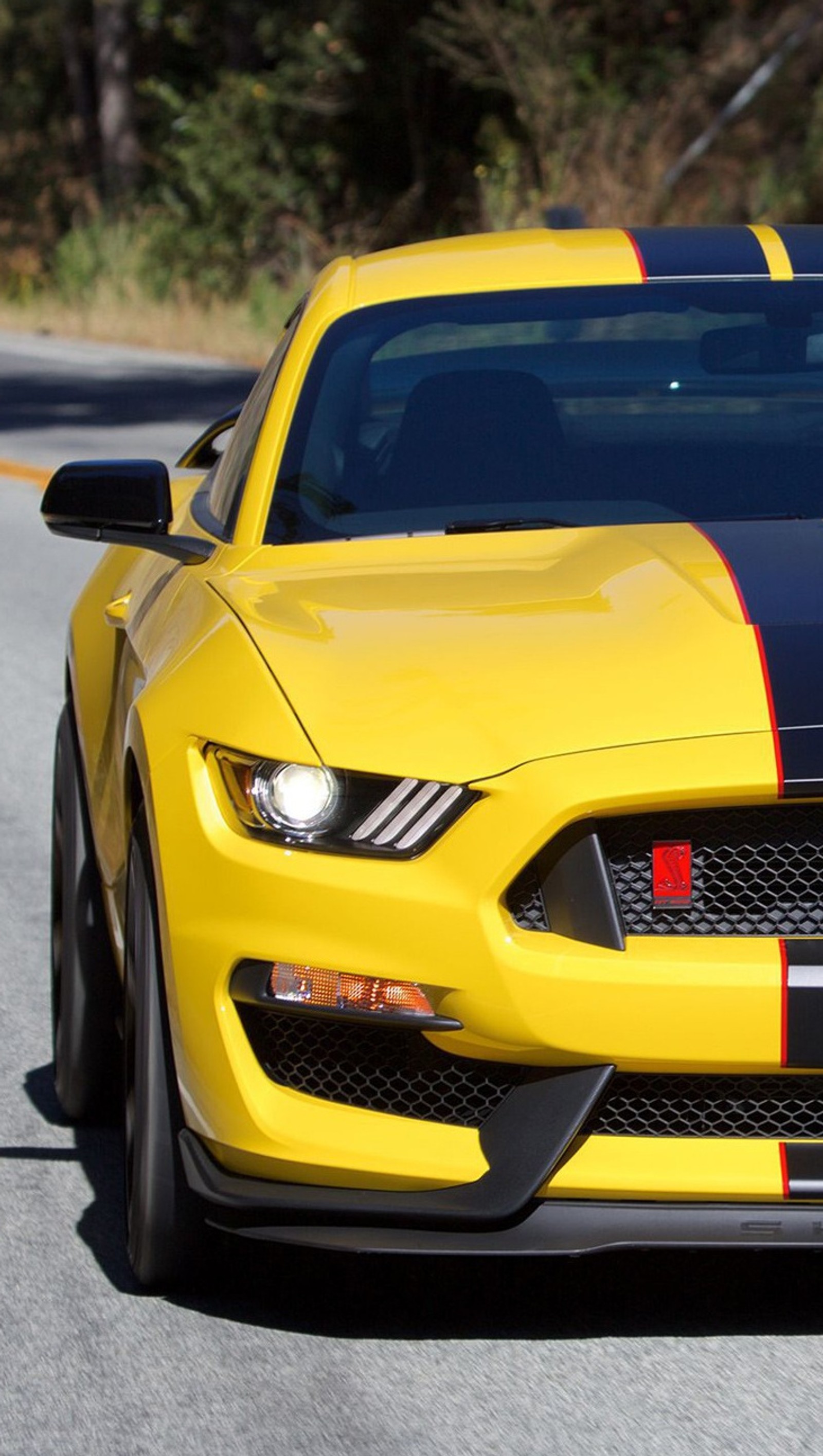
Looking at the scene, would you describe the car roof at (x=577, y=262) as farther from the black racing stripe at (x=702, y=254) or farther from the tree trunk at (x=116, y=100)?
the tree trunk at (x=116, y=100)

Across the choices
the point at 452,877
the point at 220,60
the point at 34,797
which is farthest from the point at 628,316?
the point at 220,60

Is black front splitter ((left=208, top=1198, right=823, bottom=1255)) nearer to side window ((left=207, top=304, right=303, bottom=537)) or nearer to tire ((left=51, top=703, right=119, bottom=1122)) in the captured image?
tire ((left=51, top=703, right=119, bottom=1122))

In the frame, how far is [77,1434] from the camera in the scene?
328 cm

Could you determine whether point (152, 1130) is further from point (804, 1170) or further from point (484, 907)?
point (804, 1170)

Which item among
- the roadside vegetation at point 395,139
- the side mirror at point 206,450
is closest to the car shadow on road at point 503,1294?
the side mirror at point 206,450

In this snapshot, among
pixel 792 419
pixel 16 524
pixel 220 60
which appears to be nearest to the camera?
pixel 792 419

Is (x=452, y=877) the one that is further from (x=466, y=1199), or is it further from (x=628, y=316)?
(x=628, y=316)

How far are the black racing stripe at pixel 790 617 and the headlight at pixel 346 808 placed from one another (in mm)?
392

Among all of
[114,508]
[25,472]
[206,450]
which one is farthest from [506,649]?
[25,472]

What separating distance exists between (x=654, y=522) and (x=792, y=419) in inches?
19.1

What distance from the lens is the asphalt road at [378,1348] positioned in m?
3.25

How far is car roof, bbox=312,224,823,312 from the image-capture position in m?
4.82

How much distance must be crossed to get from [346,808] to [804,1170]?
0.71m

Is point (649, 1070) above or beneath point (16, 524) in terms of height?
above
